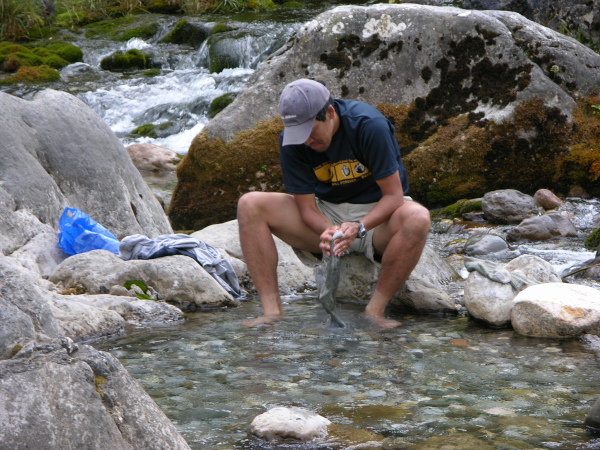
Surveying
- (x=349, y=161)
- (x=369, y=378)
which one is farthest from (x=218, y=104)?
(x=369, y=378)

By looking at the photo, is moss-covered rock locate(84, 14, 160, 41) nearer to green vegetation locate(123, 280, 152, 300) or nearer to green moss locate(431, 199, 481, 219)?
green moss locate(431, 199, 481, 219)

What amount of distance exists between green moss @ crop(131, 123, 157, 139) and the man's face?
1225 cm

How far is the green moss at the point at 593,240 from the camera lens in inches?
319

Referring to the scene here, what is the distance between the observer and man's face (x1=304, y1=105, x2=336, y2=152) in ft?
15.5

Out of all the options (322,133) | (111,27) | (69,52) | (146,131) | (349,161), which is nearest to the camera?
(322,133)

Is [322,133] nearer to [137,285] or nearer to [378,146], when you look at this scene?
[378,146]

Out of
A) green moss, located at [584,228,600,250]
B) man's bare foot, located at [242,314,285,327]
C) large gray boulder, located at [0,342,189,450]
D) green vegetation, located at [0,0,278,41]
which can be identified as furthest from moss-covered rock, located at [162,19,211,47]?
large gray boulder, located at [0,342,189,450]

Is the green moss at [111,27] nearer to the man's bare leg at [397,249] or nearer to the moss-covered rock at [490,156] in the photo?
the moss-covered rock at [490,156]

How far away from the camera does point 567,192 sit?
10062 mm

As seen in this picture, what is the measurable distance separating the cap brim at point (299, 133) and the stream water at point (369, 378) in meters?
1.22

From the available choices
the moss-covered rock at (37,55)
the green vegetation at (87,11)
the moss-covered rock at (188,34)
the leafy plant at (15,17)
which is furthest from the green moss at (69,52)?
the moss-covered rock at (188,34)

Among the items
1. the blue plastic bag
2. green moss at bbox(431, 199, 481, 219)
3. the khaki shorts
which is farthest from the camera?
green moss at bbox(431, 199, 481, 219)

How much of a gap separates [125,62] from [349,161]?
16.7 meters

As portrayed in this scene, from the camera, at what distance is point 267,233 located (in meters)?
5.38
